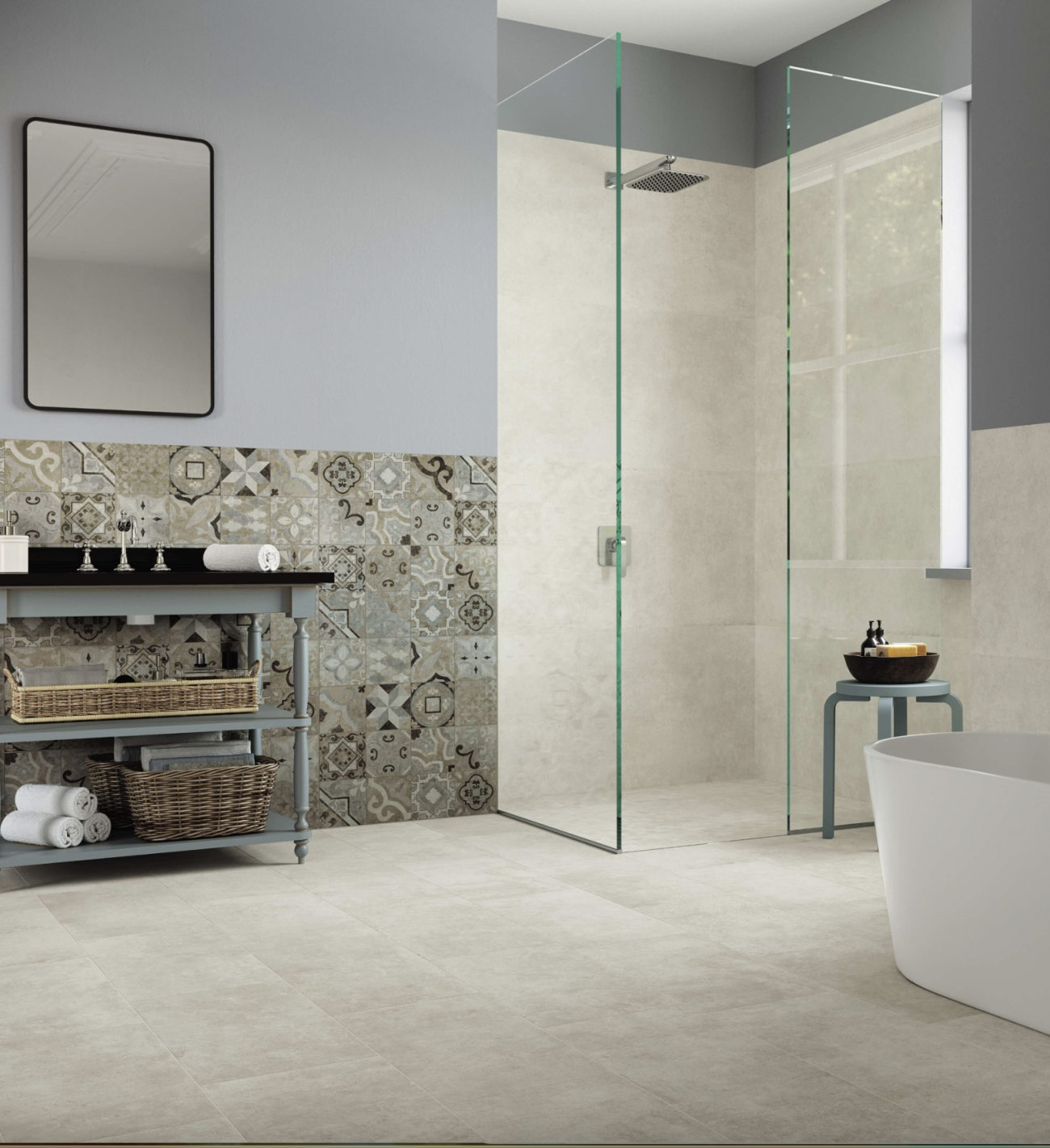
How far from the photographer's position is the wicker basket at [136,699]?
352 cm

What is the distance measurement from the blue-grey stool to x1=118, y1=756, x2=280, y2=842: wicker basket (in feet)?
5.70

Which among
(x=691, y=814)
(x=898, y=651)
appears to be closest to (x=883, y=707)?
(x=898, y=651)

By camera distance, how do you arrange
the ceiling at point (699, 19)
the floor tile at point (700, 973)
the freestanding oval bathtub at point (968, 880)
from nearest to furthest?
the freestanding oval bathtub at point (968, 880) < the floor tile at point (700, 973) < the ceiling at point (699, 19)

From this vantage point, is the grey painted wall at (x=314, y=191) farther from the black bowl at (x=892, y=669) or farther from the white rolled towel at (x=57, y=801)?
the black bowl at (x=892, y=669)

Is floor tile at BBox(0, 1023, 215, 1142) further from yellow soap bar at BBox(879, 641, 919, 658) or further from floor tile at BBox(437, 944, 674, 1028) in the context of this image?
yellow soap bar at BBox(879, 641, 919, 658)

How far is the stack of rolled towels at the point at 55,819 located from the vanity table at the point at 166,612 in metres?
0.03

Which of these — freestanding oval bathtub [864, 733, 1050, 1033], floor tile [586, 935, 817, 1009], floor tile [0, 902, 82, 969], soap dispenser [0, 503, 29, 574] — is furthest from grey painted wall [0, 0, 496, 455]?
freestanding oval bathtub [864, 733, 1050, 1033]

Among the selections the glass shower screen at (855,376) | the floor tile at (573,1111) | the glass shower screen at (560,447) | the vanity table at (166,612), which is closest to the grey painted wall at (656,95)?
the glass shower screen at (560,447)

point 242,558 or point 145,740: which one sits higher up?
point 242,558

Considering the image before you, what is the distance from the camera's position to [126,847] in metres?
3.55

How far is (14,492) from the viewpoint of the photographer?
3.81 metres

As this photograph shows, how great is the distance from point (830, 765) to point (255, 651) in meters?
1.86

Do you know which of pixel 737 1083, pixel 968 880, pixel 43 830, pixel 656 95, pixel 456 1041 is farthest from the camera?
pixel 656 95

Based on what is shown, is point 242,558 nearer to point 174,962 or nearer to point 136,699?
point 136,699
